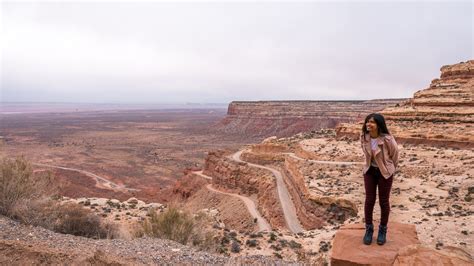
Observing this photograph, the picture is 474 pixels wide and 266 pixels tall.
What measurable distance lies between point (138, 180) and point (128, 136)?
196ft

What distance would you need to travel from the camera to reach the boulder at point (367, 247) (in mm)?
5469

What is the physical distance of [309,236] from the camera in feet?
42.8

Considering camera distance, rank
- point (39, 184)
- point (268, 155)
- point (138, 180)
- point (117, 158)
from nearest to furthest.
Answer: point (39, 184)
point (268, 155)
point (138, 180)
point (117, 158)

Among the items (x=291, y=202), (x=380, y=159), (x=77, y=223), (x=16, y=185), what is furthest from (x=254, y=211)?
(x=380, y=159)

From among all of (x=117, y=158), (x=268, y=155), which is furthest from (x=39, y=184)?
(x=117, y=158)

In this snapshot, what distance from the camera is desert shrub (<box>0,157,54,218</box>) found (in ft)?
30.2

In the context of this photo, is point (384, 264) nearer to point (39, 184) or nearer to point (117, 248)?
point (117, 248)

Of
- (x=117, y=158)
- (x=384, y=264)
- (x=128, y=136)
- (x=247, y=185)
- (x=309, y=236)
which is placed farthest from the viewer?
(x=128, y=136)

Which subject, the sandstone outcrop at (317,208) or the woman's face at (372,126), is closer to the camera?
the woman's face at (372,126)

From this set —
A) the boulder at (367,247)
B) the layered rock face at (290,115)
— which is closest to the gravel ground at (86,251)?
the boulder at (367,247)

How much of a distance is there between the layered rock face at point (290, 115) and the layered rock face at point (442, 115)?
52.9m

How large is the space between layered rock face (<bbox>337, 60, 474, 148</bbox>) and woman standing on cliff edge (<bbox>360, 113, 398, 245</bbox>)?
19925mm

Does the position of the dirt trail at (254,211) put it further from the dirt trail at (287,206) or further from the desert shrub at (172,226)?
the desert shrub at (172,226)

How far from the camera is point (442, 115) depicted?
85.9 ft
